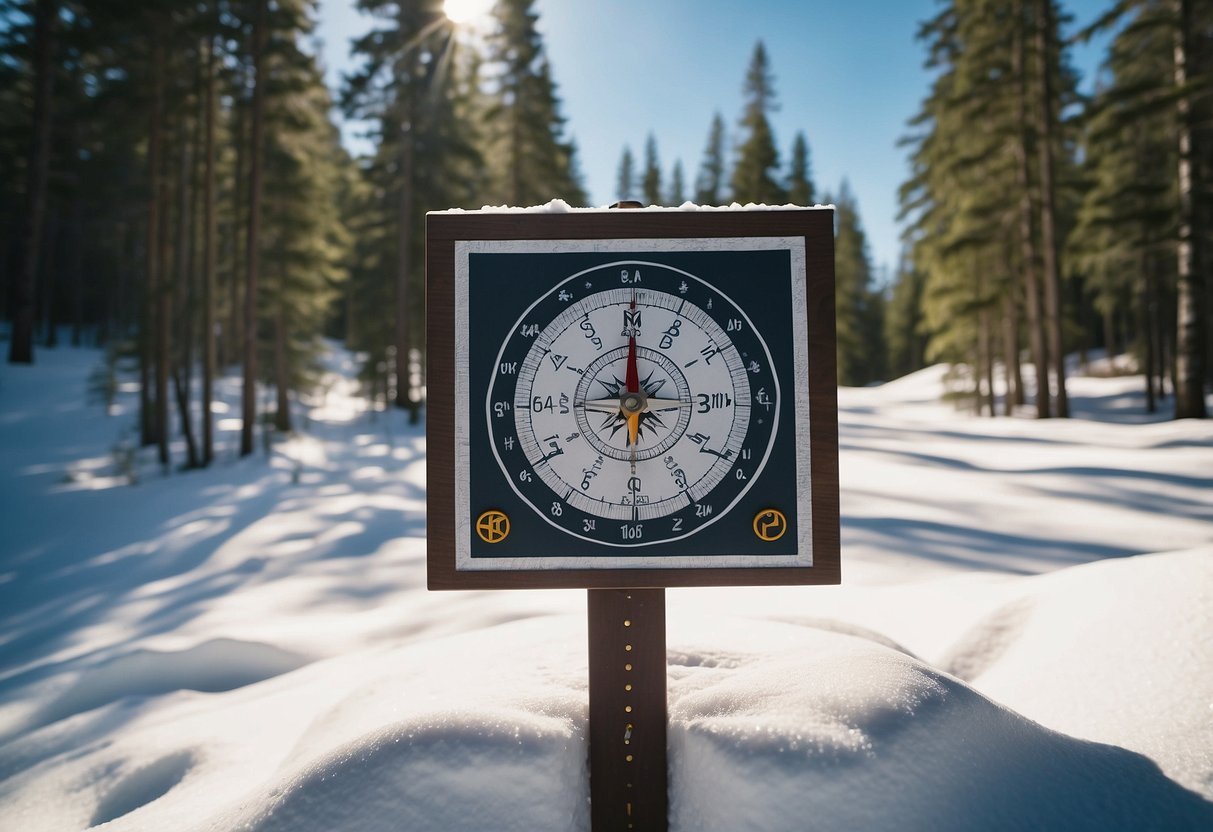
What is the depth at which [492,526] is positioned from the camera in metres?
1.93

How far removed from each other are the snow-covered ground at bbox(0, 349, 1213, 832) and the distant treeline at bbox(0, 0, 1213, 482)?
26.6 ft

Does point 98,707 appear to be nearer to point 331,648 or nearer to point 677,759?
point 331,648

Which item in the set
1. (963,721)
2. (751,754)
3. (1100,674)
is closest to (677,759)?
(751,754)

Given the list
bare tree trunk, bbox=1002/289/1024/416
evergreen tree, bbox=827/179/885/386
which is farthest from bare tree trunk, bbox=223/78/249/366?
evergreen tree, bbox=827/179/885/386

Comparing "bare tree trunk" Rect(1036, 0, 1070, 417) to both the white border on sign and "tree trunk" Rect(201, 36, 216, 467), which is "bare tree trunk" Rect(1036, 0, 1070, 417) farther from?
"tree trunk" Rect(201, 36, 216, 467)

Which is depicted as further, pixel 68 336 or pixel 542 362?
pixel 68 336

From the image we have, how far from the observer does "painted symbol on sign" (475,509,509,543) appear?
192 centimetres

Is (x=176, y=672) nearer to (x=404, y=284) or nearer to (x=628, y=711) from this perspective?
(x=628, y=711)

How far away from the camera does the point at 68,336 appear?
37.2 meters

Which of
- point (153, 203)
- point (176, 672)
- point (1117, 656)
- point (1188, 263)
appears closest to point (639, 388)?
point (1117, 656)

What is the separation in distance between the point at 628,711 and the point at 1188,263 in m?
14.5

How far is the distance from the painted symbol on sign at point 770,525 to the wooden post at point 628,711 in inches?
14.1

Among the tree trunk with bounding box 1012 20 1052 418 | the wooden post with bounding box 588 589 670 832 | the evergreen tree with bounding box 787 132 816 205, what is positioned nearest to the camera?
the wooden post with bounding box 588 589 670 832

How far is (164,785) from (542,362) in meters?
2.37
